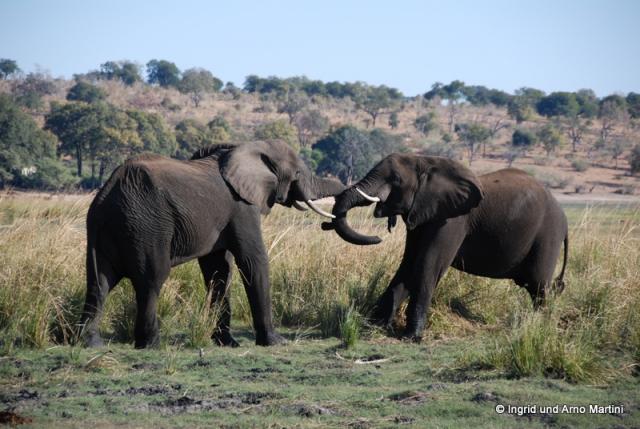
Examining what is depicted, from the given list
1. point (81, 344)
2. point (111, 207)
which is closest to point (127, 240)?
point (111, 207)

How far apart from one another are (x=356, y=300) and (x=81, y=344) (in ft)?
9.57

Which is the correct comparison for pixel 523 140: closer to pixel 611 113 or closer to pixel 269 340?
pixel 611 113

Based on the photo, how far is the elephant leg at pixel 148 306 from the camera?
28.6 ft

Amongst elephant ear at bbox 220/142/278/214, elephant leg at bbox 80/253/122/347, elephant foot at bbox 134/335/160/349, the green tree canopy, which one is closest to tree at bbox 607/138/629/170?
the green tree canopy

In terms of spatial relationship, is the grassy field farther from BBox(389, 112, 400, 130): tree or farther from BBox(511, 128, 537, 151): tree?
BBox(389, 112, 400, 130): tree

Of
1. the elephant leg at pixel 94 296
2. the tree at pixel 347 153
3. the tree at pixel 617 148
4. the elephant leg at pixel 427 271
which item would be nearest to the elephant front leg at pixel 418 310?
the elephant leg at pixel 427 271

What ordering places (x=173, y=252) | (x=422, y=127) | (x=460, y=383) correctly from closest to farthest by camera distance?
1. (x=460, y=383)
2. (x=173, y=252)
3. (x=422, y=127)

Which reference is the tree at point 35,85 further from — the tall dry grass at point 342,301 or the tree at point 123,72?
the tall dry grass at point 342,301

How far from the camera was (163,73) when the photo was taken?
7994 cm

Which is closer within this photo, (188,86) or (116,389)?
(116,389)

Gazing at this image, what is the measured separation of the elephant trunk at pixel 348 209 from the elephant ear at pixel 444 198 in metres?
0.46

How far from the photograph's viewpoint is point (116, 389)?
747 centimetres

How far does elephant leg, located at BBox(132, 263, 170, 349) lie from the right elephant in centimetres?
205

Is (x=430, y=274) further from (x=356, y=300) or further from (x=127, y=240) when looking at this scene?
(x=127, y=240)
